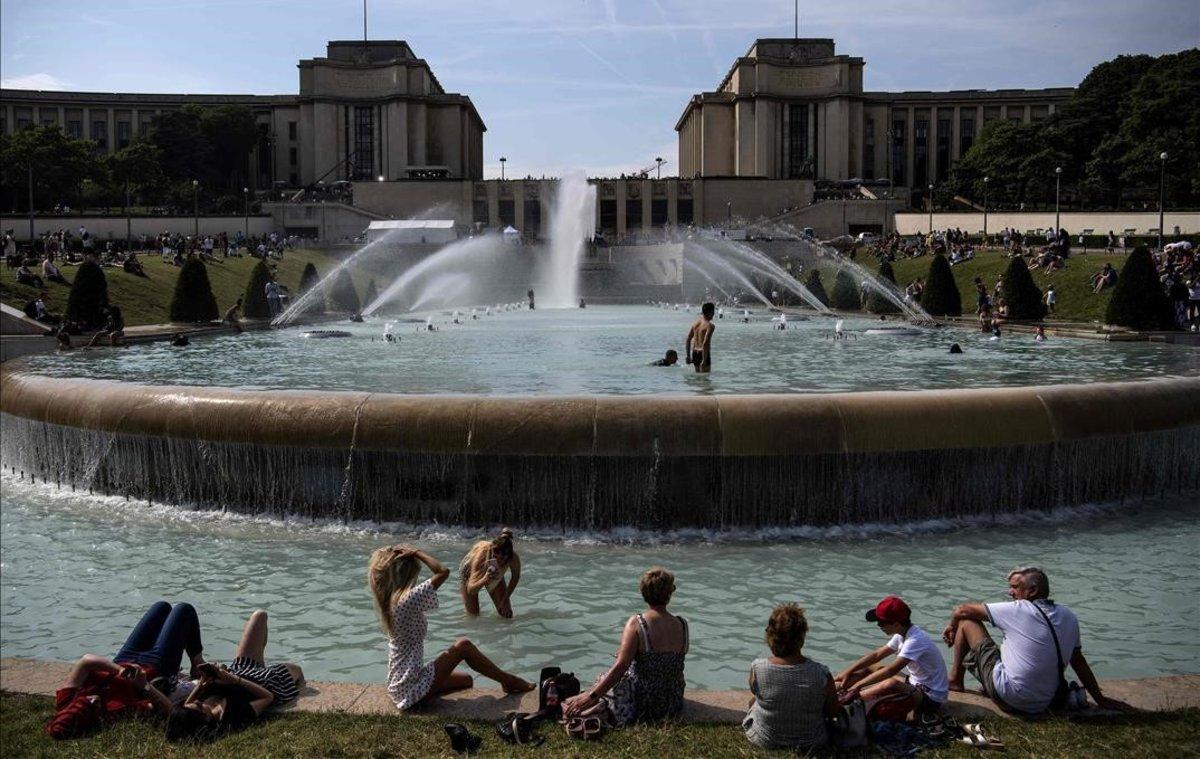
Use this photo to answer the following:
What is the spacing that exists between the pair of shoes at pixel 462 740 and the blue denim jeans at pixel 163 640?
5.86ft

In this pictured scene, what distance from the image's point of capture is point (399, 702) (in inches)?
224

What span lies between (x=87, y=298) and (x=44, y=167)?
6064cm

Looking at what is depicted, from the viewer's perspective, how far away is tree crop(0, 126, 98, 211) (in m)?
77.4

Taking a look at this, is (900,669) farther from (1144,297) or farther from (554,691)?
(1144,297)

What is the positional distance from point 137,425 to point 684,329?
19396 millimetres

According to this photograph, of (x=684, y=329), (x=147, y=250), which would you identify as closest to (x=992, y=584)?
(x=684, y=329)

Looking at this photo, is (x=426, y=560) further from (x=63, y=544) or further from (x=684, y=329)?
(x=684, y=329)

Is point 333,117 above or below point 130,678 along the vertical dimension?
above

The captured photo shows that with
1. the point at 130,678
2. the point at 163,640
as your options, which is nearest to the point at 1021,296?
the point at 163,640

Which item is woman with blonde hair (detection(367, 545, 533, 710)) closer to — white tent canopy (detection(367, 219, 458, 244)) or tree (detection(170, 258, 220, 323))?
tree (detection(170, 258, 220, 323))

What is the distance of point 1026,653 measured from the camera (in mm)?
5613

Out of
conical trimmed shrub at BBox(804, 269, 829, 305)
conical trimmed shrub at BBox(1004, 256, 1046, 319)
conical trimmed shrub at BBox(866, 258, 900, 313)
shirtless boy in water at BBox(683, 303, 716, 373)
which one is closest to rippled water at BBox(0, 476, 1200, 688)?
shirtless boy in water at BBox(683, 303, 716, 373)

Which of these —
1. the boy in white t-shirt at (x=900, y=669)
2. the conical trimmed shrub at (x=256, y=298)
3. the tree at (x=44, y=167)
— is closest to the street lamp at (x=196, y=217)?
the tree at (x=44, y=167)

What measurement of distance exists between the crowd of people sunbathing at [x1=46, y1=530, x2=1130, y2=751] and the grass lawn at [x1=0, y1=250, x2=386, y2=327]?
95.3 feet
